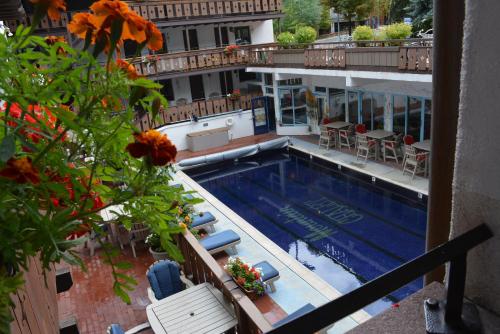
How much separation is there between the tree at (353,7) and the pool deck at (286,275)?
21499mm

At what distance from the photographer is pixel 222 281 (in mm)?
6055

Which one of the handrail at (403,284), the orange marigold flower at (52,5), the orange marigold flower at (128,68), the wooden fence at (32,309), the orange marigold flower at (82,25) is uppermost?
the orange marigold flower at (52,5)

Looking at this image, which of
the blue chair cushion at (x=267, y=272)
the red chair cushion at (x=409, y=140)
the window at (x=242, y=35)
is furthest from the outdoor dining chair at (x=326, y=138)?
the blue chair cushion at (x=267, y=272)

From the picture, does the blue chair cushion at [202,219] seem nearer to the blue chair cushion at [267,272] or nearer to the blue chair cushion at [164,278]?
the blue chair cushion at [267,272]

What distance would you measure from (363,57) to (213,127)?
9257mm

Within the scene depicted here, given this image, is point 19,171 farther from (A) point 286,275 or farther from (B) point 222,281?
(A) point 286,275

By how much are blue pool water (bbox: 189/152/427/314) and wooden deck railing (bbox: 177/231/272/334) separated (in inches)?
139

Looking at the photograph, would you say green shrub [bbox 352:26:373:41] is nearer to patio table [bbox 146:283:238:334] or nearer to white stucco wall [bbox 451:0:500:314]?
patio table [bbox 146:283:238:334]

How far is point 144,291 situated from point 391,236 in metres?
6.89

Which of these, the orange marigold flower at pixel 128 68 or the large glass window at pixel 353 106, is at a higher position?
the orange marigold flower at pixel 128 68

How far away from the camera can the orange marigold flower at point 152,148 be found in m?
1.10

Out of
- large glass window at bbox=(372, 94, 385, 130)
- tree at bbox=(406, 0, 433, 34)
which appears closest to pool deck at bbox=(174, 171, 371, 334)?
large glass window at bbox=(372, 94, 385, 130)

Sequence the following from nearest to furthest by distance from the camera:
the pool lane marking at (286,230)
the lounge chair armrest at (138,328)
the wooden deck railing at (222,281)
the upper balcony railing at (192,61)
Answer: the wooden deck railing at (222,281), the lounge chair armrest at (138,328), the pool lane marking at (286,230), the upper balcony railing at (192,61)

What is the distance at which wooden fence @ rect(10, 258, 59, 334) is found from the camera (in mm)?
1414
